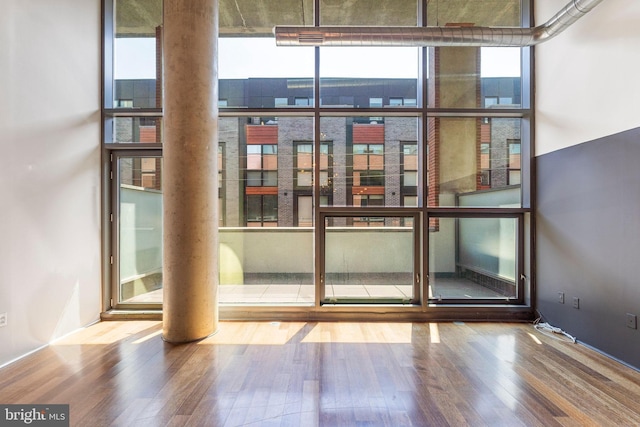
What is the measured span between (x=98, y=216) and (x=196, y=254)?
1.68 meters

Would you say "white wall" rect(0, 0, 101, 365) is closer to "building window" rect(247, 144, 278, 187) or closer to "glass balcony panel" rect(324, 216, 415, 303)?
"building window" rect(247, 144, 278, 187)

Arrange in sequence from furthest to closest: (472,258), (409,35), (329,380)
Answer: (472,258), (409,35), (329,380)

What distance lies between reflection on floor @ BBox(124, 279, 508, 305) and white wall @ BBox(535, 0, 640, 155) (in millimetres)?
2015

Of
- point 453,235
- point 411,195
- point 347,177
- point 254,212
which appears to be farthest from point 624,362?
point 254,212

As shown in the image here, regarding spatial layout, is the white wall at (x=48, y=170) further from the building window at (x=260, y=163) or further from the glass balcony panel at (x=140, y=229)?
the building window at (x=260, y=163)

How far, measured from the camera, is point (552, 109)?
390 centimetres

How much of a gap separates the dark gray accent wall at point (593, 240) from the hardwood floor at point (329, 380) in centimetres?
34

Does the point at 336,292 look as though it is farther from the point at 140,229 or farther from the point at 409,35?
the point at 409,35

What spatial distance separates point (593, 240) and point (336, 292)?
291 cm

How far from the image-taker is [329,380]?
8.81 ft

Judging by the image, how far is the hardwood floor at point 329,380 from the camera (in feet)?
7.29

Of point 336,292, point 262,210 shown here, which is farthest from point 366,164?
point 336,292

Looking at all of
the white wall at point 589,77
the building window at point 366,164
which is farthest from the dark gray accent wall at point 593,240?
the building window at point 366,164

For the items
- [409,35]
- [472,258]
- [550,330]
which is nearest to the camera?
[409,35]
